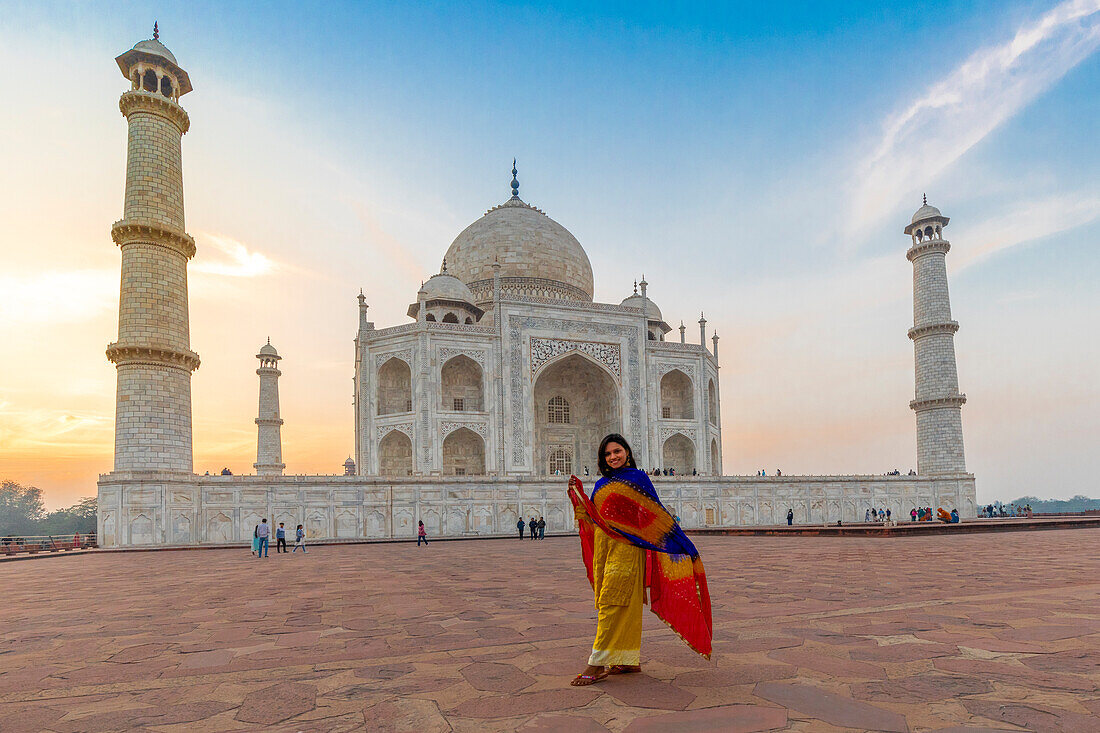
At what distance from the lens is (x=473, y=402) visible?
96.7 ft

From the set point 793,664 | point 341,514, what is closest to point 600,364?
point 341,514

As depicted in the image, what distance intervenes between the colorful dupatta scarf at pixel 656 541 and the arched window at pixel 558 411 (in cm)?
2830

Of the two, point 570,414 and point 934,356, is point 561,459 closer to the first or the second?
point 570,414

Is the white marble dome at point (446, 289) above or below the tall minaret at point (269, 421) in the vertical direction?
above

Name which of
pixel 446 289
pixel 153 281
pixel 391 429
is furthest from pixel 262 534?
pixel 446 289

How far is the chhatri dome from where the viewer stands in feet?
112

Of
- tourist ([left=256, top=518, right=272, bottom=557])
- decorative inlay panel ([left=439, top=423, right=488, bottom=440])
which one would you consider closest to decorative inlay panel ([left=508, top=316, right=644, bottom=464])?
decorative inlay panel ([left=439, top=423, right=488, bottom=440])

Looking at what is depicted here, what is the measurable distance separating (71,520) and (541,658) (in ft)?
217

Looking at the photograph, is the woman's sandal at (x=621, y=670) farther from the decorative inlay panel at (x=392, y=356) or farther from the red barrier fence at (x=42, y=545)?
the decorative inlay panel at (x=392, y=356)

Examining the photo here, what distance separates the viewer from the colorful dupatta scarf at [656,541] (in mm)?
3545

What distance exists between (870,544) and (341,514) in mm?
13413

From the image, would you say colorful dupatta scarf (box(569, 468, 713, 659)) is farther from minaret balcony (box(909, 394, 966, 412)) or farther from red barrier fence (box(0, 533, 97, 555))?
minaret balcony (box(909, 394, 966, 412))

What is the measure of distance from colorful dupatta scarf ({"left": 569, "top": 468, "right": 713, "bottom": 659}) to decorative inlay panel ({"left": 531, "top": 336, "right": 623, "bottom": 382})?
2456 cm

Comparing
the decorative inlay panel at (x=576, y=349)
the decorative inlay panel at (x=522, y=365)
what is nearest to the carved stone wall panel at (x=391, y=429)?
the decorative inlay panel at (x=522, y=365)
